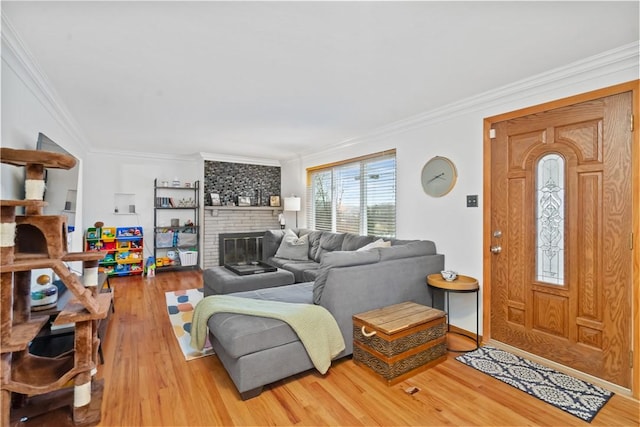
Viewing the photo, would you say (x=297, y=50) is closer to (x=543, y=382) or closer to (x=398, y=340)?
(x=398, y=340)

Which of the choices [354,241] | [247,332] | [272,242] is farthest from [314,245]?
[247,332]

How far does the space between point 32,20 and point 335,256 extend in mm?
2420

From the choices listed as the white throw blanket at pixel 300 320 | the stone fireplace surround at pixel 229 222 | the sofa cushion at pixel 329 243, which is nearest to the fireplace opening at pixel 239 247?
the stone fireplace surround at pixel 229 222

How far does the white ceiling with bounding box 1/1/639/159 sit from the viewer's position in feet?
5.49

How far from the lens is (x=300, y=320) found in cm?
223

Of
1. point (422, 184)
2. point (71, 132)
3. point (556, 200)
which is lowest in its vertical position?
point (556, 200)

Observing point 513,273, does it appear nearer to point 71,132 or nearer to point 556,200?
point 556,200

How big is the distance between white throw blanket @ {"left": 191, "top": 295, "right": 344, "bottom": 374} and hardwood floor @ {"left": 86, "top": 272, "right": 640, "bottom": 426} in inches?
7.2

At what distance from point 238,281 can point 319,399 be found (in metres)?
1.77

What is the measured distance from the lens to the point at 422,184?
11.7 ft

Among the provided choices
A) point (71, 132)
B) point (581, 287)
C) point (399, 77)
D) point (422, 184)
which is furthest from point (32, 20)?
point (581, 287)

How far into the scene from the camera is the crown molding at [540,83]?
82.3 inches

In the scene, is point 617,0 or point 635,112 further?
point 635,112

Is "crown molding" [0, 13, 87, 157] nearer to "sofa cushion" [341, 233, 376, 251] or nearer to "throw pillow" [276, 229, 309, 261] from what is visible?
"throw pillow" [276, 229, 309, 261]
